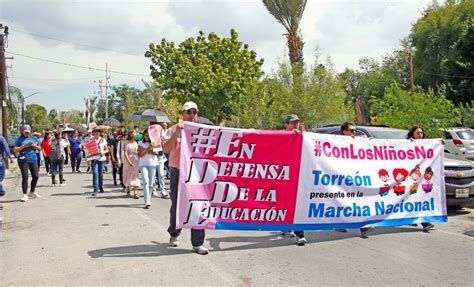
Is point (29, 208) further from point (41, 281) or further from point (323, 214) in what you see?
point (323, 214)

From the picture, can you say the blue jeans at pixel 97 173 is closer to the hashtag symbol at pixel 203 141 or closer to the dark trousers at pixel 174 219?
the dark trousers at pixel 174 219

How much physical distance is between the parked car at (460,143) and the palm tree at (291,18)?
9.34 m

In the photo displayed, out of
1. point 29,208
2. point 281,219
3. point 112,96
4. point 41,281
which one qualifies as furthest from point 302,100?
point 112,96

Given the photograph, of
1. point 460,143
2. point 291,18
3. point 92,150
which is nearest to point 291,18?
point 291,18

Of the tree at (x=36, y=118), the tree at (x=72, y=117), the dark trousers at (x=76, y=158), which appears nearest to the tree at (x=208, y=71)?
the dark trousers at (x=76, y=158)

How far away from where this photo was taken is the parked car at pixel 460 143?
19812 millimetres

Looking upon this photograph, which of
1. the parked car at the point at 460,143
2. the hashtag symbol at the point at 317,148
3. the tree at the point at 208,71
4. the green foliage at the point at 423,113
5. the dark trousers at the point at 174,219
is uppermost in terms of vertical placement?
the tree at the point at 208,71

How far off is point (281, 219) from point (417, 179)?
2.51 m

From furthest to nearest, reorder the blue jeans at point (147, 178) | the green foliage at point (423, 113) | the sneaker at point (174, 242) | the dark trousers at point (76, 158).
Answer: the dark trousers at point (76, 158)
the green foliage at point (423, 113)
the blue jeans at point (147, 178)
the sneaker at point (174, 242)

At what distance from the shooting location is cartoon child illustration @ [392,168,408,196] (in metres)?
6.88

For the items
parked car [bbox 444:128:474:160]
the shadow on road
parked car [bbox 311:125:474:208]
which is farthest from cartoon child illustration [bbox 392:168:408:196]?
parked car [bbox 444:128:474:160]

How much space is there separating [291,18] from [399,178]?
2205 cm

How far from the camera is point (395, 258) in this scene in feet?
18.4

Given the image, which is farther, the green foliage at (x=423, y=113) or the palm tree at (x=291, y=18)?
the palm tree at (x=291, y=18)
